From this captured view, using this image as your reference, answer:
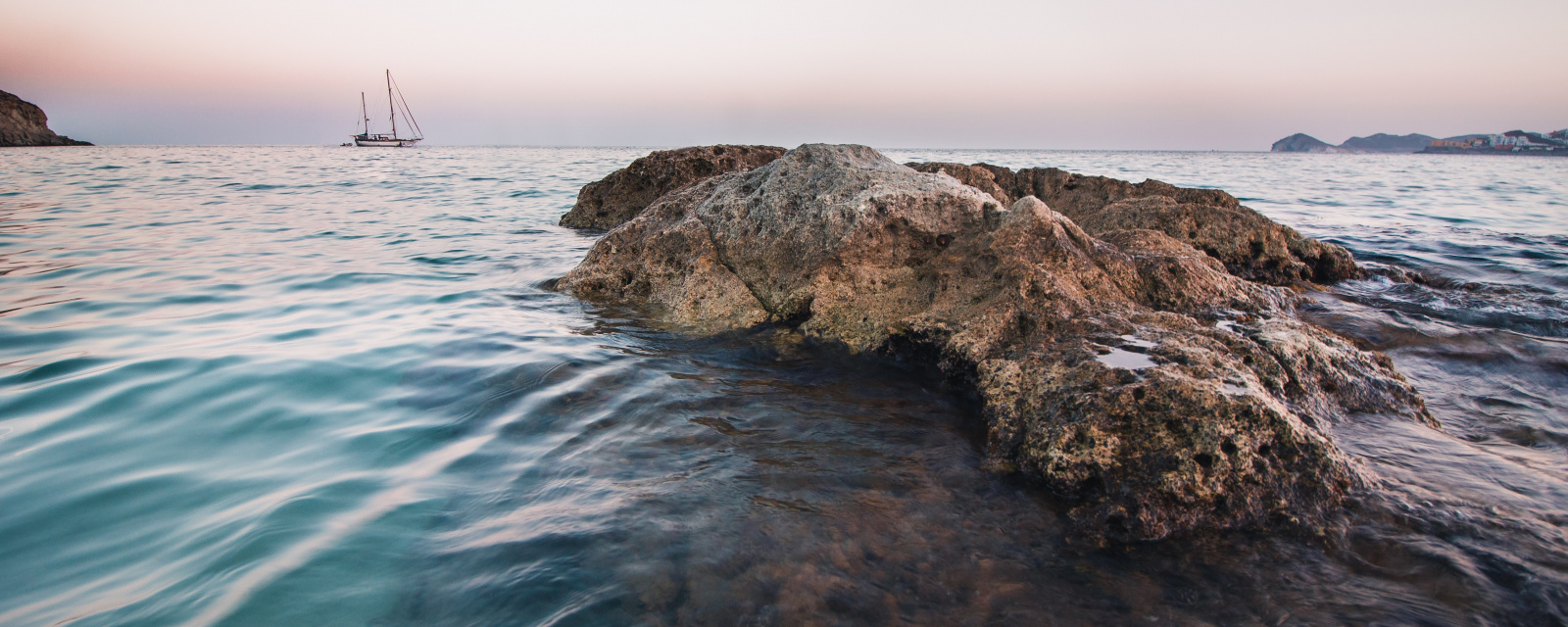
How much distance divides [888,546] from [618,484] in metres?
1.12

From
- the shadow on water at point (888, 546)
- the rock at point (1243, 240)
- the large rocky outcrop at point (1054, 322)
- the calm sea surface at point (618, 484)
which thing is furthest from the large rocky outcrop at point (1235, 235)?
the shadow on water at point (888, 546)

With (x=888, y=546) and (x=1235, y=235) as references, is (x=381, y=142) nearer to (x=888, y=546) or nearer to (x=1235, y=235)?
(x=1235, y=235)

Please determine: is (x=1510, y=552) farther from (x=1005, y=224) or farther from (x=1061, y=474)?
(x=1005, y=224)

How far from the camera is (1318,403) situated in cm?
294

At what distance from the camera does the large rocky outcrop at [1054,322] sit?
2.28 metres

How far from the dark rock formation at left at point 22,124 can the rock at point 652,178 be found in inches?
3382

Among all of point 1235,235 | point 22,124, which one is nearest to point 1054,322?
point 1235,235

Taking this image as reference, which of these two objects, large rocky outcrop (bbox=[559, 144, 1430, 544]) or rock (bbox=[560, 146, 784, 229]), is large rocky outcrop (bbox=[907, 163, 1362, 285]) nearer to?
large rocky outcrop (bbox=[559, 144, 1430, 544])

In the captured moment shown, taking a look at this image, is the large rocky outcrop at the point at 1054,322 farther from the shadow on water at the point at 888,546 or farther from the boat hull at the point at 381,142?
the boat hull at the point at 381,142

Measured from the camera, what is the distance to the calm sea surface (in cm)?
204

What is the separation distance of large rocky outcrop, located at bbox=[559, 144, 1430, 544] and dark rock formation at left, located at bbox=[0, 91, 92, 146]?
300 feet

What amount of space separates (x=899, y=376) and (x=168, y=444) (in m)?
3.64

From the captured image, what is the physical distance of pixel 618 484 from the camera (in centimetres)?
273

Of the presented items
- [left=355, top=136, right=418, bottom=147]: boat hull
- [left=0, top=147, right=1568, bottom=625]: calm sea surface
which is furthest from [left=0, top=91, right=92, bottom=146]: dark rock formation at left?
[left=0, top=147, right=1568, bottom=625]: calm sea surface
